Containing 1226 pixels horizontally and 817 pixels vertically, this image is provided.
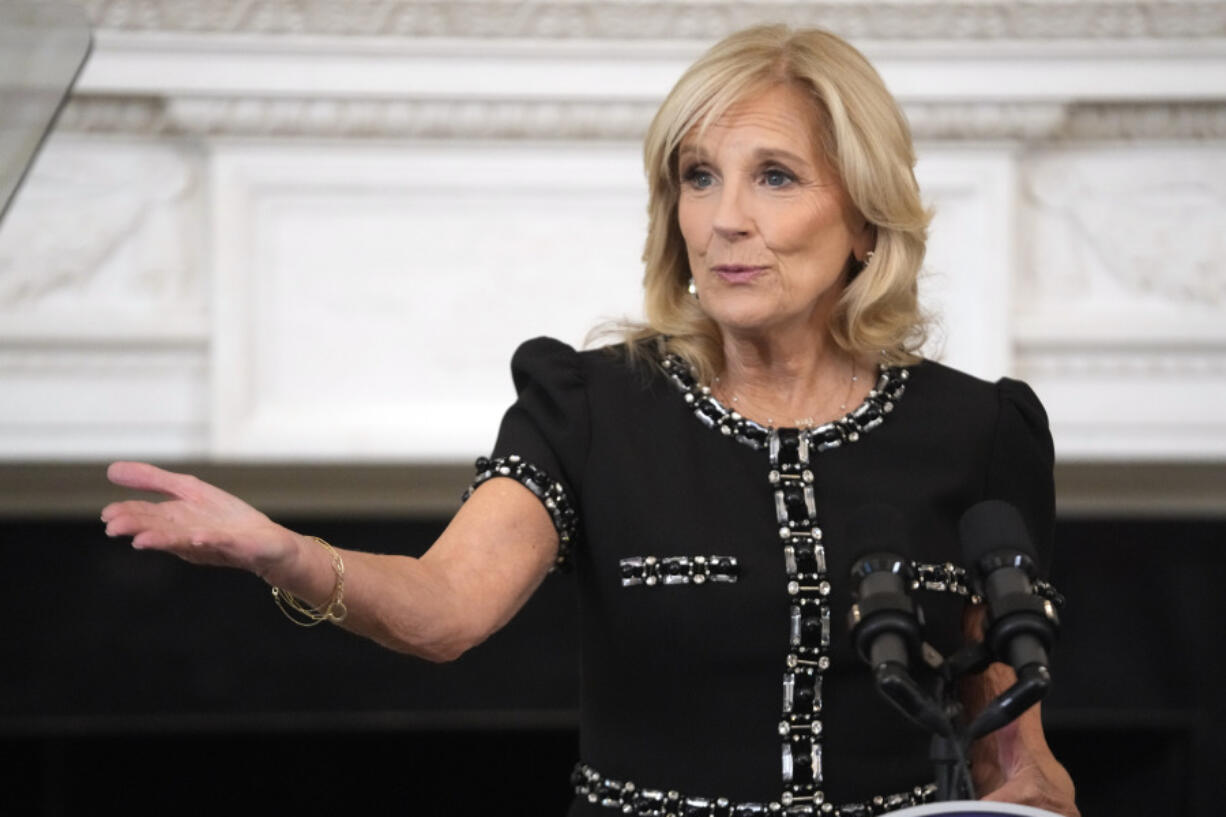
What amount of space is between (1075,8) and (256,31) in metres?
1.23

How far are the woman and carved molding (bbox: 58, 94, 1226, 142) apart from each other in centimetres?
77

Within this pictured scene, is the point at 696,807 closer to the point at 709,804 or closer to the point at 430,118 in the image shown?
the point at 709,804

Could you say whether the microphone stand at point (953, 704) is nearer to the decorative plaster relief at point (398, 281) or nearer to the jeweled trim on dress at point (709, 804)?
the jeweled trim on dress at point (709, 804)

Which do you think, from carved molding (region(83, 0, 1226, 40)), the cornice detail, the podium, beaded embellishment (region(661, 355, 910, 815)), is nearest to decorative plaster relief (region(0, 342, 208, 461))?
carved molding (region(83, 0, 1226, 40))

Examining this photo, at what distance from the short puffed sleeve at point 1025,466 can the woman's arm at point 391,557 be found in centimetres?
49

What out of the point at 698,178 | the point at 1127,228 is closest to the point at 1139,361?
the point at 1127,228

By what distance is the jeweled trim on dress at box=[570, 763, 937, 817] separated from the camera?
155 cm

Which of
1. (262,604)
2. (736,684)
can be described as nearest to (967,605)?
(736,684)

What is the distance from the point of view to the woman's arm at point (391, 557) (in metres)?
1.18

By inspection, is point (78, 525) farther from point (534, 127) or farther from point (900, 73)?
Answer: point (900, 73)

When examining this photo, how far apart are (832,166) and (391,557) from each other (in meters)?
0.61

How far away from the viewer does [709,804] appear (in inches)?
Result: 61.2

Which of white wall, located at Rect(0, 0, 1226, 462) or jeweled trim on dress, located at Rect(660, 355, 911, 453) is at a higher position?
white wall, located at Rect(0, 0, 1226, 462)

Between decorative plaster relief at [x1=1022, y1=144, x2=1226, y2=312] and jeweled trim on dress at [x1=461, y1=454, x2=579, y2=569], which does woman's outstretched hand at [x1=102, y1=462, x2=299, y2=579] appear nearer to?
jeweled trim on dress at [x1=461, y1=454, x2=579, y2=569]
